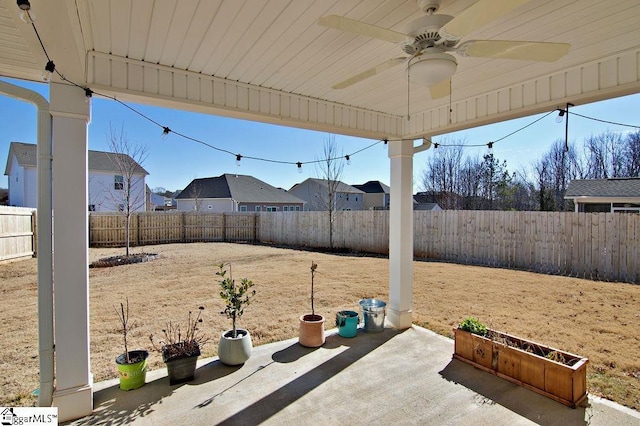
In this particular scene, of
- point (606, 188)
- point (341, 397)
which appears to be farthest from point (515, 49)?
point (606, 188)

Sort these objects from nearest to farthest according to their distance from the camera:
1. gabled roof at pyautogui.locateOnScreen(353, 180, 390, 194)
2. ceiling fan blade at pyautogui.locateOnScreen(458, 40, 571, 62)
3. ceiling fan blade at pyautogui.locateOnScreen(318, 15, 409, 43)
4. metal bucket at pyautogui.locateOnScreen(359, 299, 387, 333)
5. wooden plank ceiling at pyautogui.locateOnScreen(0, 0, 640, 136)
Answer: ceiling fan blade at pyautogui.locateOnScreen(318, 15, 409, 43)
ceiling fan blade at pyautogui.locateOnScreen(458, 40, 571, 62)
wooden plank ceiling at pyautogui.locateOnScreen(0, 0, 640, 136)
metal bucket at pyautogui.locateOnScreen(359, 299, 387, 333)
gabled roof at pyautogui.locateOnScreen(353, 180, 390, 194)

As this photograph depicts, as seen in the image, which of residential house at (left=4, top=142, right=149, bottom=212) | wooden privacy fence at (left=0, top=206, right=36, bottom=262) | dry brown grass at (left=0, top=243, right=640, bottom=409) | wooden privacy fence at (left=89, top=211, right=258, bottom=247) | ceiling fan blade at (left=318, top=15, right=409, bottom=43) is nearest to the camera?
ceiling fan blade at (left=318, top=15, right=409, bottom=43)

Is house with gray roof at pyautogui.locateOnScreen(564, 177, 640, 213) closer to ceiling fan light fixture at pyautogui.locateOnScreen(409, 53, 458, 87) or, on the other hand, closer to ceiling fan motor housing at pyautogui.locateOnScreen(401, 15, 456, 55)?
ceiling fan light fixture at pyautogui.locateOnScreen(409, 53, 458, 87)

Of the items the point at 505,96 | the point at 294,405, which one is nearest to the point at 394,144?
the point at 505,96

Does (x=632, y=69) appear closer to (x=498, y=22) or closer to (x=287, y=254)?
(x=498, y=22)

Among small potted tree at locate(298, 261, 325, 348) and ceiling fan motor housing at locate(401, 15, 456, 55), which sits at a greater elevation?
ceiling fan motor housing at locate(401, 15, 456, 55)

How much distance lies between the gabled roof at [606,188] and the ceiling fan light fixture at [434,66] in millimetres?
13707

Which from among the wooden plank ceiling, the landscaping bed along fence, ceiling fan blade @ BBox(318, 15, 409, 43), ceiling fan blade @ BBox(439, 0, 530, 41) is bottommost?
the landscaping bed along fence

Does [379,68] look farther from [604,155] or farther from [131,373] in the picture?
[604,155]

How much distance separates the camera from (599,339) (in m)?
4.05

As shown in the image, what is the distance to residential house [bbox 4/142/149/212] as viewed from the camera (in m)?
17.3

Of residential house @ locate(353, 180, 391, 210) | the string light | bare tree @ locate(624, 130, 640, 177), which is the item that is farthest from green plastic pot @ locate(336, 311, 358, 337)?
residential house @ locate(353, 180, 391, 210)

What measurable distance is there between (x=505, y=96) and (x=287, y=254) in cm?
925

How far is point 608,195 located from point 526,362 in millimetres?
12566
